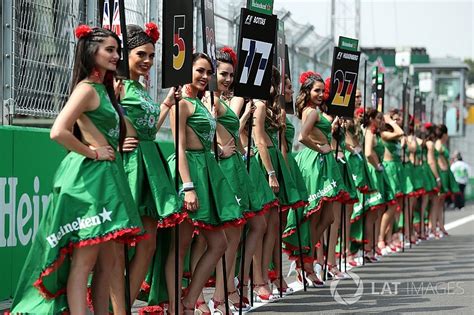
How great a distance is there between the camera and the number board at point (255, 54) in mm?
9727

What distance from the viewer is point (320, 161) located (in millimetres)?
12094

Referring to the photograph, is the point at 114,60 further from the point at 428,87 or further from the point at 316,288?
the point at 428,87

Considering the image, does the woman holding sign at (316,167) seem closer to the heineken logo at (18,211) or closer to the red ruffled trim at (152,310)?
the heineken logo at (18,211)

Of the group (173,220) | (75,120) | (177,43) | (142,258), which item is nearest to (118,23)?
(177,43)

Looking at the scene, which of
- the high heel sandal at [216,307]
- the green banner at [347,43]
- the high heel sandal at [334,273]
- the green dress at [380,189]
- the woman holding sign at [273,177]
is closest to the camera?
the high heel sandal at [216,307]

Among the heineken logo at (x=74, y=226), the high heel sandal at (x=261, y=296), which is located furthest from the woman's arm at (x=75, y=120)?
the high heel sandal at (x=261, y=296)

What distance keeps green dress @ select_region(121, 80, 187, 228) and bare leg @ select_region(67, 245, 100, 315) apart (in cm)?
76

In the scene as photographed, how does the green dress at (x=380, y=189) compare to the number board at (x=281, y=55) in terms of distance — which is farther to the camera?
the green dress at (x=380, y=189)

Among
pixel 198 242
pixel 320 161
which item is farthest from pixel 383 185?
pixel 198 242

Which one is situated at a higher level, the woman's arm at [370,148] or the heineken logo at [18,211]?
the woman's arm at [370,148]

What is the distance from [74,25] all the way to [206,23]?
58.3 inches

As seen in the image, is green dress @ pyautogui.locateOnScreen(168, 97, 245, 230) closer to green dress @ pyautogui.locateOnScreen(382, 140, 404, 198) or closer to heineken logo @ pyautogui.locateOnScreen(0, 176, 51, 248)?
heineken logo @ pyautogui.locateOnScreen(0, 176, 51, 248)

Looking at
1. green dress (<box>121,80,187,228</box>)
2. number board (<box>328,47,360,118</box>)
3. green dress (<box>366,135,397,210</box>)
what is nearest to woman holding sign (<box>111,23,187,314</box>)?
green dress (<box>121,80,187,228</box>)

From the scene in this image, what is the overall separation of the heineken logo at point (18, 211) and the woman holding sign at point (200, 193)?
1375 millimetres
